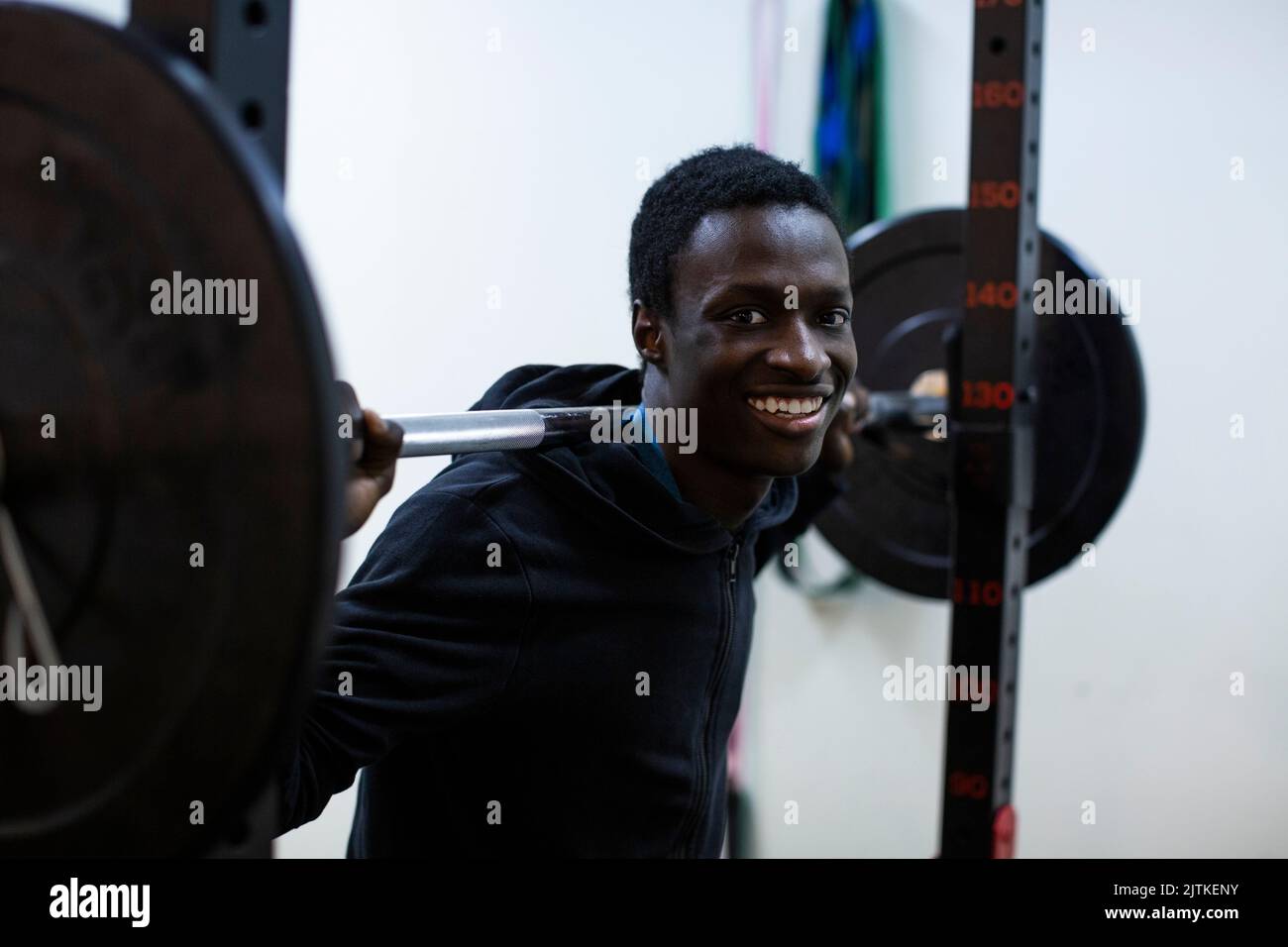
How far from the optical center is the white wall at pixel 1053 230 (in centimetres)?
274

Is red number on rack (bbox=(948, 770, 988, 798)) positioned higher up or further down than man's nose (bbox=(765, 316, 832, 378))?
further down

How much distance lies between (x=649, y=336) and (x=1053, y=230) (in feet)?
5.66

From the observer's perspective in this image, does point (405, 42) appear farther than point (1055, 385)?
Yes

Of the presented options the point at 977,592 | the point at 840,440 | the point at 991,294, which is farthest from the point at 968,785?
the point at 991,294

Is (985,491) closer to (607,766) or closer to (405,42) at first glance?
(607,766)

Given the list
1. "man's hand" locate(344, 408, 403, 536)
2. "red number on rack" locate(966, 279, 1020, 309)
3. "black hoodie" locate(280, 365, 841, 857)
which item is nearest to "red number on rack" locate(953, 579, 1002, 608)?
"red number on rack" locate(966, 279, 1020, 309)

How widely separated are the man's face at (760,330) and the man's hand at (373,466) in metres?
0.43

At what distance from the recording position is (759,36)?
3082 millimetres

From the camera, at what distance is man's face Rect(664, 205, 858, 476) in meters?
1.35

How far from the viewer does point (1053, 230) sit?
2896mm

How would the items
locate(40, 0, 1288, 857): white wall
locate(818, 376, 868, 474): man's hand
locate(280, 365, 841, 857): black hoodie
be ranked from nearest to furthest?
locate(280, 365, 841, 857): black hoodie
locate(818, 376, 868, 474): man's hand
locate(40, 0, 1288, 857): white wall

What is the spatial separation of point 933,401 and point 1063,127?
1090 millimetres

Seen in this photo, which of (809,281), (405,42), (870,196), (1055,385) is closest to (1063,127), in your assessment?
(870,196)

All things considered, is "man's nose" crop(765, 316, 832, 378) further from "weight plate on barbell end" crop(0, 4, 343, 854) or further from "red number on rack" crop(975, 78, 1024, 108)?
"weight plate on barbell end" crop(0, 4, 343, 854)
